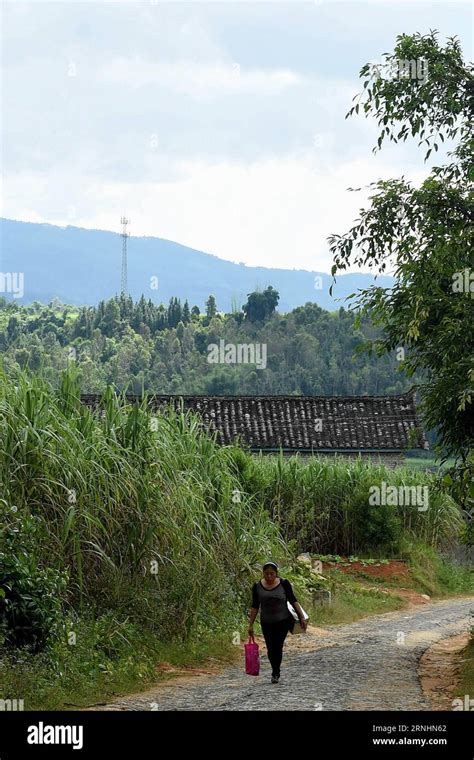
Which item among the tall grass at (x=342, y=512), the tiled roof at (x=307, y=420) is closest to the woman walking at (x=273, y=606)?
the tall grass at (x=342, y=512)

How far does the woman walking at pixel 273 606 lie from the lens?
11805 millimetres

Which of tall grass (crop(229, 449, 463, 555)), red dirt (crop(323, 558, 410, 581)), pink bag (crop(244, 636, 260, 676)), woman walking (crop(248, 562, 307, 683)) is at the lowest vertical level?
red dirt (crop(323, 558, 410, 581))

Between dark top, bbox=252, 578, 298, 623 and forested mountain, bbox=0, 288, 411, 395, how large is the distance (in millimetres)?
56517

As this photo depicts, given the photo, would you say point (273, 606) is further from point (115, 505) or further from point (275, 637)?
point (115, 505)

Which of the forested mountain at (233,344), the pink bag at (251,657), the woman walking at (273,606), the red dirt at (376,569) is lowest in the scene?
the red dirt at (376,569)

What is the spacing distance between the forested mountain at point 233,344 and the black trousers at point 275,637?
185ft

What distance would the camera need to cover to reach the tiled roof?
40.7 metres
